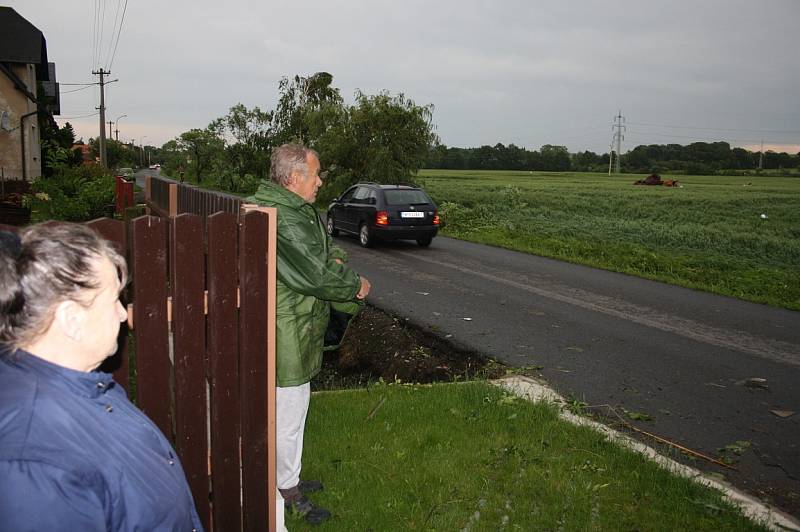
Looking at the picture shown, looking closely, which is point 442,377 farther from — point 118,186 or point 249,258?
point 118,186

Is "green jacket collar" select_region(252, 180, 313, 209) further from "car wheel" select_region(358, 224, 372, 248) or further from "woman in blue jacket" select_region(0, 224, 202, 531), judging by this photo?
"car wheel" select_region(358, 224, 372, 248)

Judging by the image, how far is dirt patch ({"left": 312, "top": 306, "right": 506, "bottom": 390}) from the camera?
6633mm

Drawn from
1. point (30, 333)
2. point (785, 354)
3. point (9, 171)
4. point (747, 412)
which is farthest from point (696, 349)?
point (9, 171)

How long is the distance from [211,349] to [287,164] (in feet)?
3.83

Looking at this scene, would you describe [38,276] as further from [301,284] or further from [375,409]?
[375,409]

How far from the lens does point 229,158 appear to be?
151 ft

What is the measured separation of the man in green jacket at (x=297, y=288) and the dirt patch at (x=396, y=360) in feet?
9.04

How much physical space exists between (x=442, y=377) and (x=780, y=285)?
8.79m

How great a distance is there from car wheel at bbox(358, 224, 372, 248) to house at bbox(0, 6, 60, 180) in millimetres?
24207

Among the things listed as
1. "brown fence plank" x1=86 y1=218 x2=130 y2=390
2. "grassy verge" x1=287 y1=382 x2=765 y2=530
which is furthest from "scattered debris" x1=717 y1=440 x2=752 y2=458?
"brown fence plank" x1=86 y1=218 x2=130 y2=390

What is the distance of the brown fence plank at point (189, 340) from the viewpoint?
2.51 m

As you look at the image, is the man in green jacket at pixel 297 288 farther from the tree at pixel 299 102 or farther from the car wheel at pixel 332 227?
the tree at pixel 299 102

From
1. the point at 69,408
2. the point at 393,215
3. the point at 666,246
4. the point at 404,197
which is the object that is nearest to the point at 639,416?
the point at 69,408

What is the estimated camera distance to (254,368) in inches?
112
